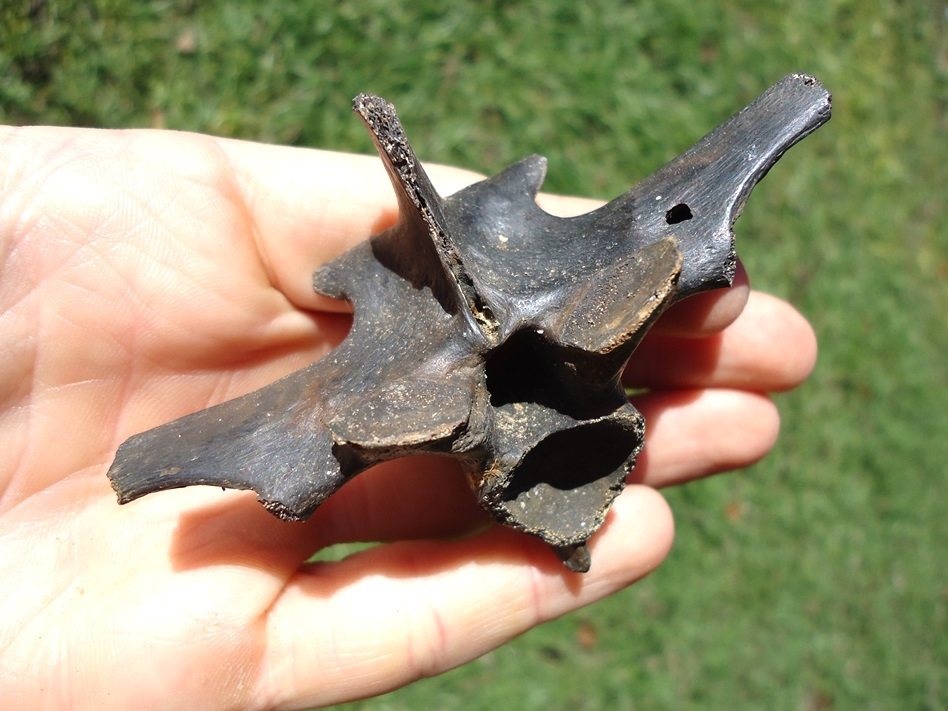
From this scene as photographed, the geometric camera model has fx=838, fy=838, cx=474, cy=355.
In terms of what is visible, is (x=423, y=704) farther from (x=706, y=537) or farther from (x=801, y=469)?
(x=801, y=469)

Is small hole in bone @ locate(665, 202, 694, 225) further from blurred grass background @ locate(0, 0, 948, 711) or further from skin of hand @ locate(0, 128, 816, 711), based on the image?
blurred grass background @ locate(0, 0, 948, 711)

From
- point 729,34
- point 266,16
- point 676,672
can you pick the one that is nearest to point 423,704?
point 676,672

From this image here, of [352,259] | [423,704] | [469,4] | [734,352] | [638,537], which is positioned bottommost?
[423,704]

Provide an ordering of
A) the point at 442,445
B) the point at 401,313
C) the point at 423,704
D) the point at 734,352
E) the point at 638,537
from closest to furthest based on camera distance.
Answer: the point at 442,445, the point at 401,313, the point at 638,537, the point at 734,352, the point at 423,704

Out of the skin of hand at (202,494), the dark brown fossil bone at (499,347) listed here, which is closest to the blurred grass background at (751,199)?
the skin of hand at (202,494)

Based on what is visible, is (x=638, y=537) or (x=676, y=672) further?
(x=676, y=672)

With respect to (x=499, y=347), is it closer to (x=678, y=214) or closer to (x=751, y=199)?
(x=678, y=214)

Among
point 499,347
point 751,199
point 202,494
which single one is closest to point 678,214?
point 499,347
